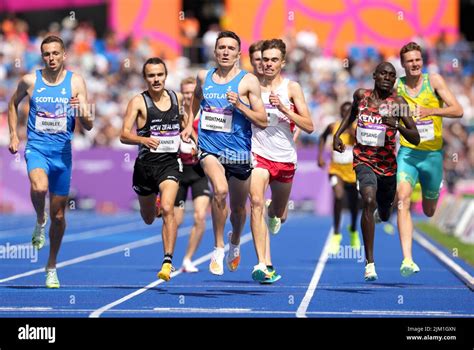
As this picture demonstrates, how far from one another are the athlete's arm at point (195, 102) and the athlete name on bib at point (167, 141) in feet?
0.42

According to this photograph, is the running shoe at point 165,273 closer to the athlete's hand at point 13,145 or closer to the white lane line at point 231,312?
the white lane line at point 231,312

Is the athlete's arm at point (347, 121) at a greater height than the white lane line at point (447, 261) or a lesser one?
greater

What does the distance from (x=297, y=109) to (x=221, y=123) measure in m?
1.07

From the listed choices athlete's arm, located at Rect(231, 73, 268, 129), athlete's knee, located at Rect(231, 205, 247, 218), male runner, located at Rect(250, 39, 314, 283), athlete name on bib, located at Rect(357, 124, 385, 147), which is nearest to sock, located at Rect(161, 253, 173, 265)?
male runner, located at Rect(250, 39, 314, 283)

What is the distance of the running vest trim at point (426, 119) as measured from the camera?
14.1m

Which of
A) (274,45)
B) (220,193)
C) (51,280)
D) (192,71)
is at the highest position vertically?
(274,45)

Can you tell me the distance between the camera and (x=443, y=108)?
45.3ft

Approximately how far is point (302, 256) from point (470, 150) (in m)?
14.2

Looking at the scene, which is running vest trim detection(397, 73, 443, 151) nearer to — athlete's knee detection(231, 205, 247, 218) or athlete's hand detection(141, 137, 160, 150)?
athlete's knee detection(231, 205, 247, 218)

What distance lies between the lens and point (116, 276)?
15.5m

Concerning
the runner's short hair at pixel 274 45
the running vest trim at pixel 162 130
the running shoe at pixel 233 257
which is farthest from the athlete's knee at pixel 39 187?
the runner's short hair at pixel 274 45

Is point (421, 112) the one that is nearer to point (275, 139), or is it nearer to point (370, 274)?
point (275, 139)

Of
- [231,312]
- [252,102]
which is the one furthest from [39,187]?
[231,312]
